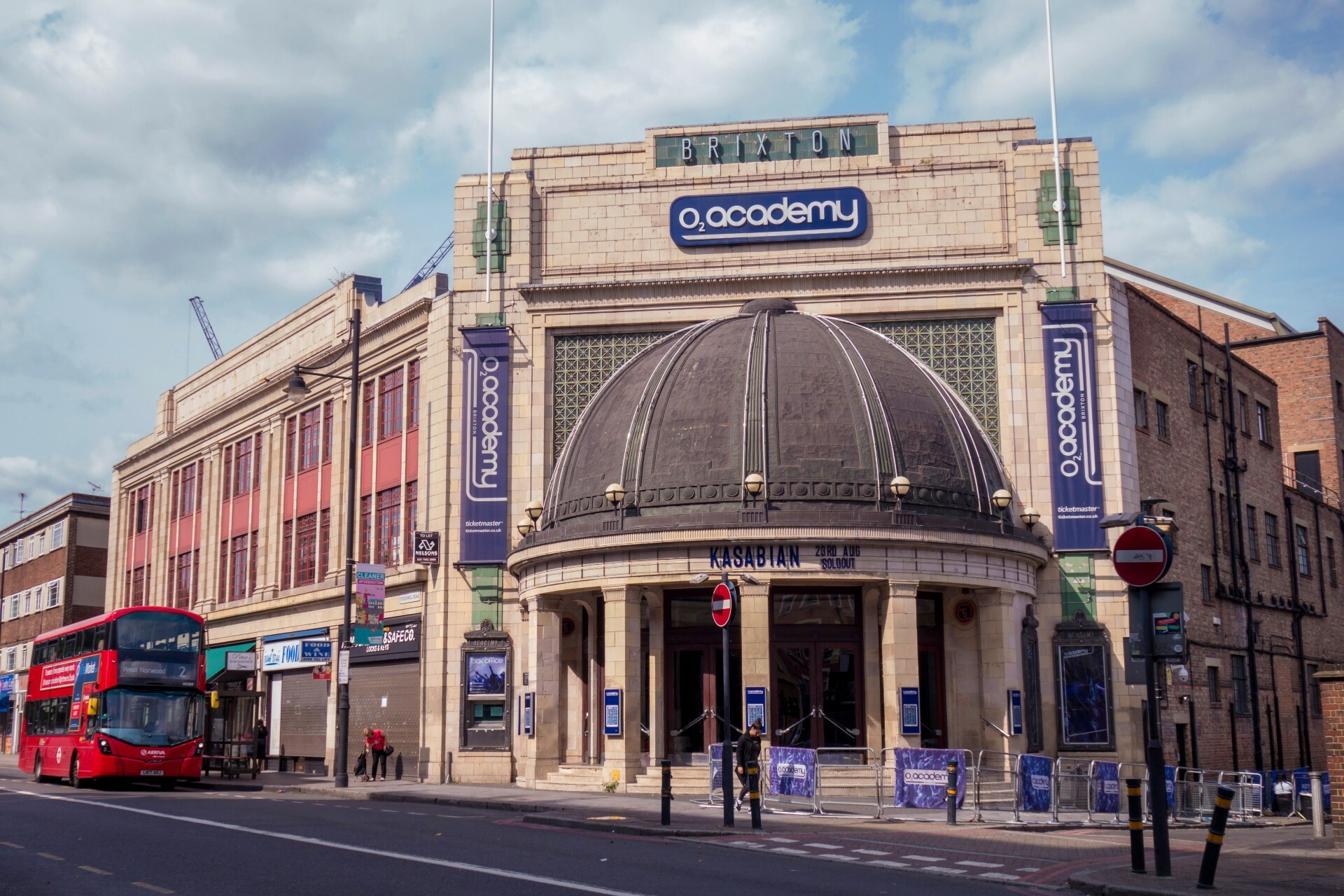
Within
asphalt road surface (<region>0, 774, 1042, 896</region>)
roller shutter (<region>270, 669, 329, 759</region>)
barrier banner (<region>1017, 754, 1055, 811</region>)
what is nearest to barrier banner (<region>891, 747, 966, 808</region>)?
barrier banner (<region>1017, 754, 1055, 811</region>)

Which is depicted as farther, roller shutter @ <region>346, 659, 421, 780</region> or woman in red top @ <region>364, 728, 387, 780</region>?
roller shutter @ <region>346, 659, 421, 780</region>

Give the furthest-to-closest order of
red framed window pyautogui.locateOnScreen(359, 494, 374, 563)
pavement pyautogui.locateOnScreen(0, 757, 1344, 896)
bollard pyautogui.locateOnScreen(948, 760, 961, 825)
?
red framed window pyautogui.locateOnScreen(359, 494, 374, 563) < bollard pyautogui.locateOnScreen(948, 760, 961, 825) < pavement pyautogui.locateOnScreen(0, 757, 1344, 896)

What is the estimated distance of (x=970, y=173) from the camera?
124 feet

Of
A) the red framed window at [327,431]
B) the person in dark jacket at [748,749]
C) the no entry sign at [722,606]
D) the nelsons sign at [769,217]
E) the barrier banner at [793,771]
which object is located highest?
the nelsons sign at [769,217]

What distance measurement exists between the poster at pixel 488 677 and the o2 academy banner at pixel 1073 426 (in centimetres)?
1592

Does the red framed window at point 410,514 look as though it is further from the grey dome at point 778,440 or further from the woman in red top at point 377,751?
the grey dome at point 778,440

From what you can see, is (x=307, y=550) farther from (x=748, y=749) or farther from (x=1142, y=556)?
(x=1142, y=556)

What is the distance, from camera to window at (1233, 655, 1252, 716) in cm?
4247

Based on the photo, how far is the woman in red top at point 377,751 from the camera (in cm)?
3866

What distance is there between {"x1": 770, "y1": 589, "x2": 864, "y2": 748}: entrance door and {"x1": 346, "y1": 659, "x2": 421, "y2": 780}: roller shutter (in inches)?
488

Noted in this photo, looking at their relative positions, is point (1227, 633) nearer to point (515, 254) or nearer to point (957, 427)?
point (957, 427)

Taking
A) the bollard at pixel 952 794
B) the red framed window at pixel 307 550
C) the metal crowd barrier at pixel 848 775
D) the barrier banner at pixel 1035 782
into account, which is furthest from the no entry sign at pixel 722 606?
the red framed window at pixel 307 550

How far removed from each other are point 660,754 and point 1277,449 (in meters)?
30.5

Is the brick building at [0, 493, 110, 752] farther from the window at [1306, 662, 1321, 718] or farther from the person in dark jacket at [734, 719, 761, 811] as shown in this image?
the window at [1306, 662, 1321, 718]
